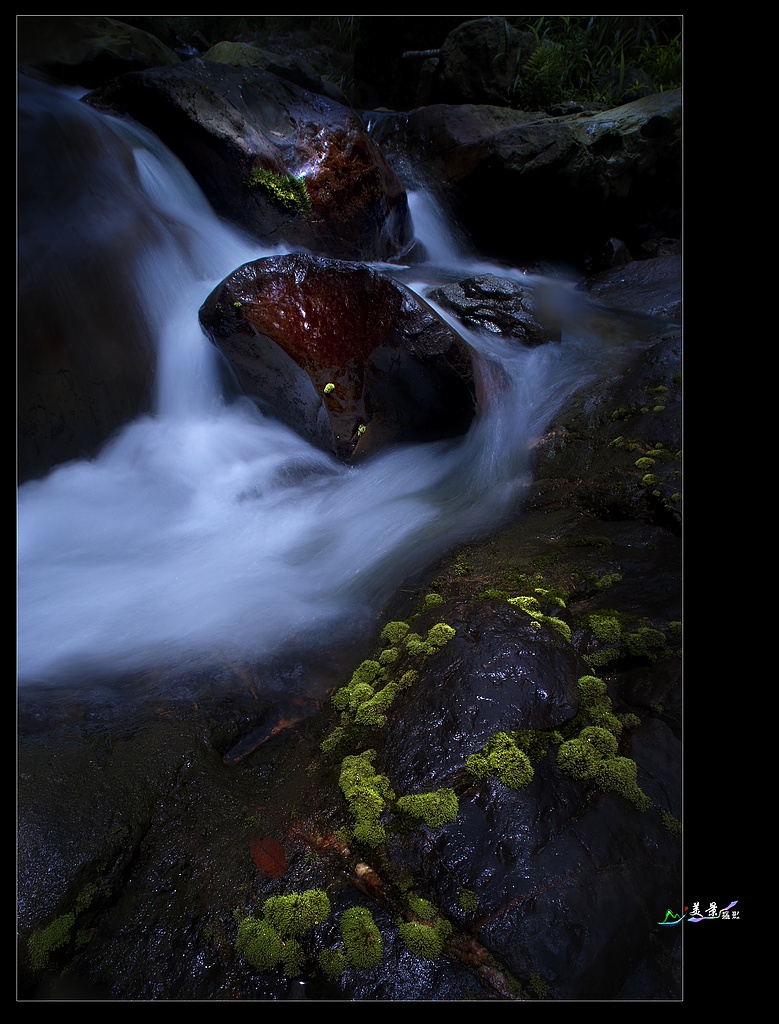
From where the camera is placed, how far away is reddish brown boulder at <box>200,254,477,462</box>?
5941mm

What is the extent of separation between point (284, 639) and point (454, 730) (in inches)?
65.3

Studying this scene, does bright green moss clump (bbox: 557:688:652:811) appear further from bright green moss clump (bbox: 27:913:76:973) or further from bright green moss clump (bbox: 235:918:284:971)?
bright green moss clump (bbox: 27:913:76:973)

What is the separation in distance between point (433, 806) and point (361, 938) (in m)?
0.54

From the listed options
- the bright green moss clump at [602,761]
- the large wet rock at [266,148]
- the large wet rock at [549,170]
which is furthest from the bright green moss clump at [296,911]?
the large wet rock at [549,170]

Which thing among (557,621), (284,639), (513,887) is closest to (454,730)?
(513,887)

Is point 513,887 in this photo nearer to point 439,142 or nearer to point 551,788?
point 551,788

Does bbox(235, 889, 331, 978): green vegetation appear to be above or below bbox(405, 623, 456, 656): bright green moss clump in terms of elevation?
below

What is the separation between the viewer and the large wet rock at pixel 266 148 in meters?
7.59

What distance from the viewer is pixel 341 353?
6.10 m

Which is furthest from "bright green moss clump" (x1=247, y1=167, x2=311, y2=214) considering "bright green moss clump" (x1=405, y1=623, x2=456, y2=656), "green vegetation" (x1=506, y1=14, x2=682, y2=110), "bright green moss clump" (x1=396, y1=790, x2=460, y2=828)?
"green vegetation" (x1=506, y1=14, x2=682, y2=110)

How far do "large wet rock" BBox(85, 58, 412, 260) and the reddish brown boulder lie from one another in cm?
278

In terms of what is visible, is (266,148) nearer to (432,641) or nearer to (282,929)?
(432,641)

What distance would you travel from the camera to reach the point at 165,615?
411 cm

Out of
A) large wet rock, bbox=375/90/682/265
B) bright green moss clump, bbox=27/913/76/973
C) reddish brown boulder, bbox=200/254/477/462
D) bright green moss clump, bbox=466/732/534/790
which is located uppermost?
large wet rock, bbox=375/90/682/265
